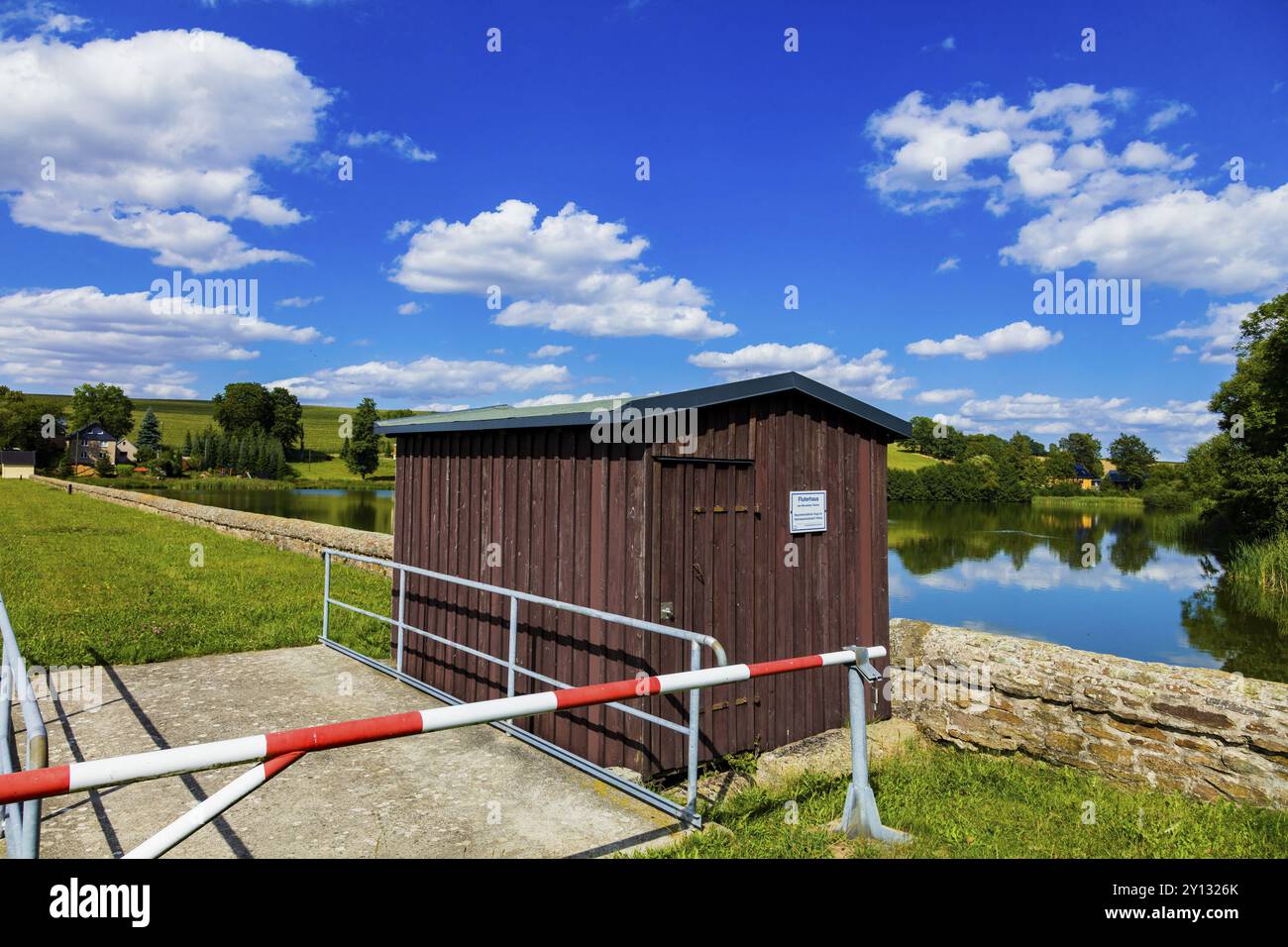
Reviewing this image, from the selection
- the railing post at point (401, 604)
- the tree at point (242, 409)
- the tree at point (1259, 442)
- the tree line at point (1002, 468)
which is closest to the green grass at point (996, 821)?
the railing post at point (401, 604)

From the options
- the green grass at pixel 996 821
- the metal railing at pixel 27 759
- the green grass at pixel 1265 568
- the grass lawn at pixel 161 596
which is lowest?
the green grass at pixel 1265 568

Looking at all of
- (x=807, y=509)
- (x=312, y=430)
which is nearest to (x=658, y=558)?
(x=807, y=509)

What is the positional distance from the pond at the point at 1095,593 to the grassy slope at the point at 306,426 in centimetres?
7346

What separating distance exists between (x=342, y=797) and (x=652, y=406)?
329 centimetres

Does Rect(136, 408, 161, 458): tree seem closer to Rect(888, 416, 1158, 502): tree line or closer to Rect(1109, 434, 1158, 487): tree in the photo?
Rect(888, 416, 1158, 502): tree line

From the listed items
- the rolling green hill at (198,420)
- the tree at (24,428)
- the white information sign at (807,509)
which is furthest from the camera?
the rolling green hill at (198,420)

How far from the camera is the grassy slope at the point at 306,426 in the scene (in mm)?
94750

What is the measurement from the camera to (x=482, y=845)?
3.97 meters

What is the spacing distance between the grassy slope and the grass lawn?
71.2 m

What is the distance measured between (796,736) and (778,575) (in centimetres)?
154

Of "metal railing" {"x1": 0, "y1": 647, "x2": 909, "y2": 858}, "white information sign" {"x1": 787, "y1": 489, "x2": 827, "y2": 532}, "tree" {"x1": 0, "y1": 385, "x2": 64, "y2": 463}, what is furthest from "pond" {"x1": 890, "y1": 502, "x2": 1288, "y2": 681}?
"tree" {"x1": 0, "y1": 385, "x2": 64, "y2": 463}

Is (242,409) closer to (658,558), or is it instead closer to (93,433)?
(93,433)

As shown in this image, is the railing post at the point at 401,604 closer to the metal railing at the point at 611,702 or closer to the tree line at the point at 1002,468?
the metal railing at the point at 611,702

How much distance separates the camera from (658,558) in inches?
226
